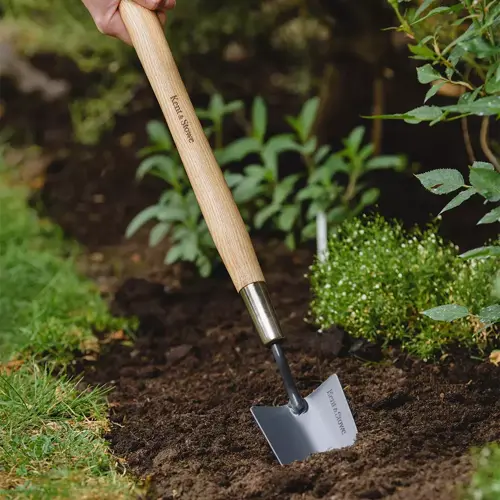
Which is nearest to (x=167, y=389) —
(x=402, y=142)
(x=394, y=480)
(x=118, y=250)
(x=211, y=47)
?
(x=394, y=480)

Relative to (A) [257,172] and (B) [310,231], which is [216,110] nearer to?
(A) [257,172]

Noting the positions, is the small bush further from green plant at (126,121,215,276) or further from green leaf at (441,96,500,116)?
green leaf at (441,96,500,116)

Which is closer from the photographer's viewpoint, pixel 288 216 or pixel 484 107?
pixel 484 107

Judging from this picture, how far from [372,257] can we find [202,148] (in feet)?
2.73

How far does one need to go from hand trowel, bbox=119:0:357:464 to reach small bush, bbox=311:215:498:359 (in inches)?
19.8

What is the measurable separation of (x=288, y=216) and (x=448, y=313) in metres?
1.46

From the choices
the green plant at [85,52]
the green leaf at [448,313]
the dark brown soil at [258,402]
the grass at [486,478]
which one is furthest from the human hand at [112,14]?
the green plant at [85,52]

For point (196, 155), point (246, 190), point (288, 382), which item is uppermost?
point (196, 155)

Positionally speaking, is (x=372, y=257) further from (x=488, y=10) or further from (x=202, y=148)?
(x=488, y=10)

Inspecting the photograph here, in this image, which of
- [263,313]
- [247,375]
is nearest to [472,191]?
[263,313]

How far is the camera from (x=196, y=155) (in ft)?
8.55

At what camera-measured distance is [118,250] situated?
4.23 meters

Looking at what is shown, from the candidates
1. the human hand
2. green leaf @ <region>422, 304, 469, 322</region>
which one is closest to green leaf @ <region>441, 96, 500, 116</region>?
green leaf @ <region>422, 304, 469, 322</region>

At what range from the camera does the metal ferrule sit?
2.49 metres
